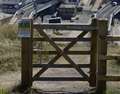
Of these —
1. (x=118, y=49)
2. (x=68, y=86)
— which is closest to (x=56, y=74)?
(x=68, y=86)

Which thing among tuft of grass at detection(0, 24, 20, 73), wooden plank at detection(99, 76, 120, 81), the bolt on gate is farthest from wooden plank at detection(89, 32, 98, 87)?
tuft of grass at detection(0, 24, 20, 73)

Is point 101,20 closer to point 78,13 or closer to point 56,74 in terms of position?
point 56,74

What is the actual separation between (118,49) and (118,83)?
4.65 meters

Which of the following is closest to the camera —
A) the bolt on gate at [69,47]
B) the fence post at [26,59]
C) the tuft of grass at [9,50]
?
the bolt on gate at [69,47]

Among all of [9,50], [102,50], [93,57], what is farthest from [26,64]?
[9,50]

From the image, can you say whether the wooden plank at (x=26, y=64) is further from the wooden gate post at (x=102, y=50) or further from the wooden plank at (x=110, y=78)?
the wooden plank at (x=110, y=78)

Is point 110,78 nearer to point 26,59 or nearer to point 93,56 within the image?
point 93,56

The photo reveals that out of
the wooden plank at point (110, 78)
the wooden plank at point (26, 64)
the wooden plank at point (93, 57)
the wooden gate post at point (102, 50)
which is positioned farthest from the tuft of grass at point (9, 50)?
the wooden plank at point (110, 78)

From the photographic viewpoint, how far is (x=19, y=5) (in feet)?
187

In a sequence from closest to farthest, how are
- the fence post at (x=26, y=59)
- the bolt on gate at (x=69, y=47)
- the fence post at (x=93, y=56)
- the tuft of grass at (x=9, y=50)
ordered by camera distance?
the bolt on gate at (x=69, y=47), the fence post at (x=26, y=59), the fence post at (x=93, y=56), the tuft of grass at (x=9, y=50)

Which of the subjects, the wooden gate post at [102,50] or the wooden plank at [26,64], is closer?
the wooden gate post at [102,50]

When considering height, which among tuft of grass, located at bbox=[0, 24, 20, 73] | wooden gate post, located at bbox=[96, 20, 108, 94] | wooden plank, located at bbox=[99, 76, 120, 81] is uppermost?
wooden gate post, located at bbox=[96, 20, 108, 94]

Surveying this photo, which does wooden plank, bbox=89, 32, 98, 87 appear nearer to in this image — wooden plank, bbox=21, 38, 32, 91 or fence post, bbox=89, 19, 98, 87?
fence post, bbox=89, 19, 98, 87

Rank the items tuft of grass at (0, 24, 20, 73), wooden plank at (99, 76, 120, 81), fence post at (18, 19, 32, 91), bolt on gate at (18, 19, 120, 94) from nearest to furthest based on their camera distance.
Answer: wooden plank at (99, 76, 120, 81)
bolt on gate at (18, 19, 120, 94)
fence post at (18, 19, 32, 91)
tuft of grass at (0, 24, 20, 73)
